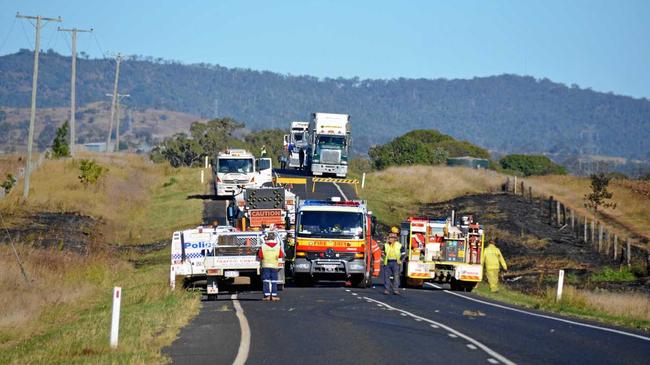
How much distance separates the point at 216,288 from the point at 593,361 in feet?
47.6

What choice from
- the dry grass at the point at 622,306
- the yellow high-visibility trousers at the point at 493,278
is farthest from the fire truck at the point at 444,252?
the dry grass at the point at 622,306

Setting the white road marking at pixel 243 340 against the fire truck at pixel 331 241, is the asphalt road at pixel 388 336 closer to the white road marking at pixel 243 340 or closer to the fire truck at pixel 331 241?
the white road marking at pixel 243 340

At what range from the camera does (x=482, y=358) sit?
1641 centimetres

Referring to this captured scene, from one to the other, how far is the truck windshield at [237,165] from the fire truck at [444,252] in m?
25.3

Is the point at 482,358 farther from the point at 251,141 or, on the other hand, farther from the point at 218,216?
the point at 251,141

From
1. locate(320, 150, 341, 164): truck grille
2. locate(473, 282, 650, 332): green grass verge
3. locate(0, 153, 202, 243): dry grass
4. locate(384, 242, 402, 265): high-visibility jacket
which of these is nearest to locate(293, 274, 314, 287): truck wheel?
locate(384, 242, 402, 265): high-visibility jacket

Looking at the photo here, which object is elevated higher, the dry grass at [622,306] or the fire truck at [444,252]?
the fire truck at [444,252]

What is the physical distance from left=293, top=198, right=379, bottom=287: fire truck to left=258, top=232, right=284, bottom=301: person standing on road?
5.27 meters

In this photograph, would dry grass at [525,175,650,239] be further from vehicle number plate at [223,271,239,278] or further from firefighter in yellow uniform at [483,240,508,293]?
vehicle number plate at [223,271,239,278]

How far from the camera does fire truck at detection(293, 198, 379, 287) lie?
33281 millimetres

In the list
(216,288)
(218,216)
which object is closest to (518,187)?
(218,216)

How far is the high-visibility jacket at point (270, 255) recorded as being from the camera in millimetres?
27766

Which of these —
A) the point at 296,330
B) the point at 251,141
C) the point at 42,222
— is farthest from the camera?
the point at 251,141

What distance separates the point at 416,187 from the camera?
7988 cm
